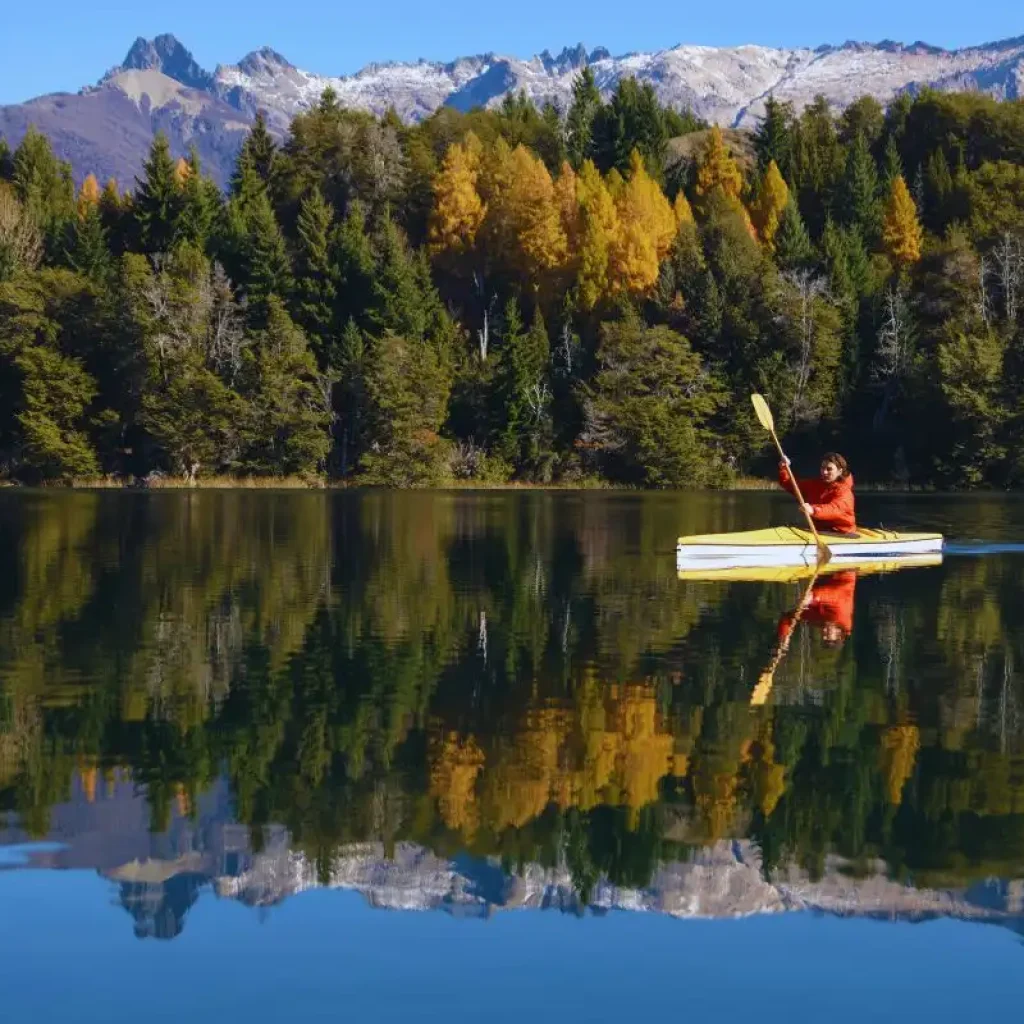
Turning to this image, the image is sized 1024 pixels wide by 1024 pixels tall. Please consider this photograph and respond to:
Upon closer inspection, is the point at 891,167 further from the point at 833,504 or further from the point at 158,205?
the point at 833,504

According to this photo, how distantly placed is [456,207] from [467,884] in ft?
293

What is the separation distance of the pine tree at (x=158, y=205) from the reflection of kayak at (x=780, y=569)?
218ft

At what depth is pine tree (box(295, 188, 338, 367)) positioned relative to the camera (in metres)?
87.4

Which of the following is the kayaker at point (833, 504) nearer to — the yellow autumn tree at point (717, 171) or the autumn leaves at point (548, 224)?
the autumn leaves at point (548, 224)

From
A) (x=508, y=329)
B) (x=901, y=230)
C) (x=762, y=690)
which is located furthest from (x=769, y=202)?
(x=762, y=690)

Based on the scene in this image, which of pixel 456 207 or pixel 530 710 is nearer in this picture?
pixel 530 710

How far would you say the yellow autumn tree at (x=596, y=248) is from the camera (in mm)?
90938

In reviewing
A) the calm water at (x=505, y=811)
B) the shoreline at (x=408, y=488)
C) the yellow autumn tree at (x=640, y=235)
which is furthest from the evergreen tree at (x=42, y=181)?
the calm water at (x=505, y=811)

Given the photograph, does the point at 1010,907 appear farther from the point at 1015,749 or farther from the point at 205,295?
the point at 205,295

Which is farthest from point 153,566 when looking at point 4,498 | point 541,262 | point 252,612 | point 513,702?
point 541,262

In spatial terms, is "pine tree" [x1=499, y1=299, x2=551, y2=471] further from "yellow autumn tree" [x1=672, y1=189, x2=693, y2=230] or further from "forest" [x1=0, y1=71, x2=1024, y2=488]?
"yellow autumn tree" [x1=672, y1=189, x2=693, y2=230]

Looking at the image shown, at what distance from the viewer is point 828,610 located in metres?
23.3

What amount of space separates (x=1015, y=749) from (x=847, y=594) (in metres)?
12.8

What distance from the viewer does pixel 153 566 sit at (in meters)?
29.3
